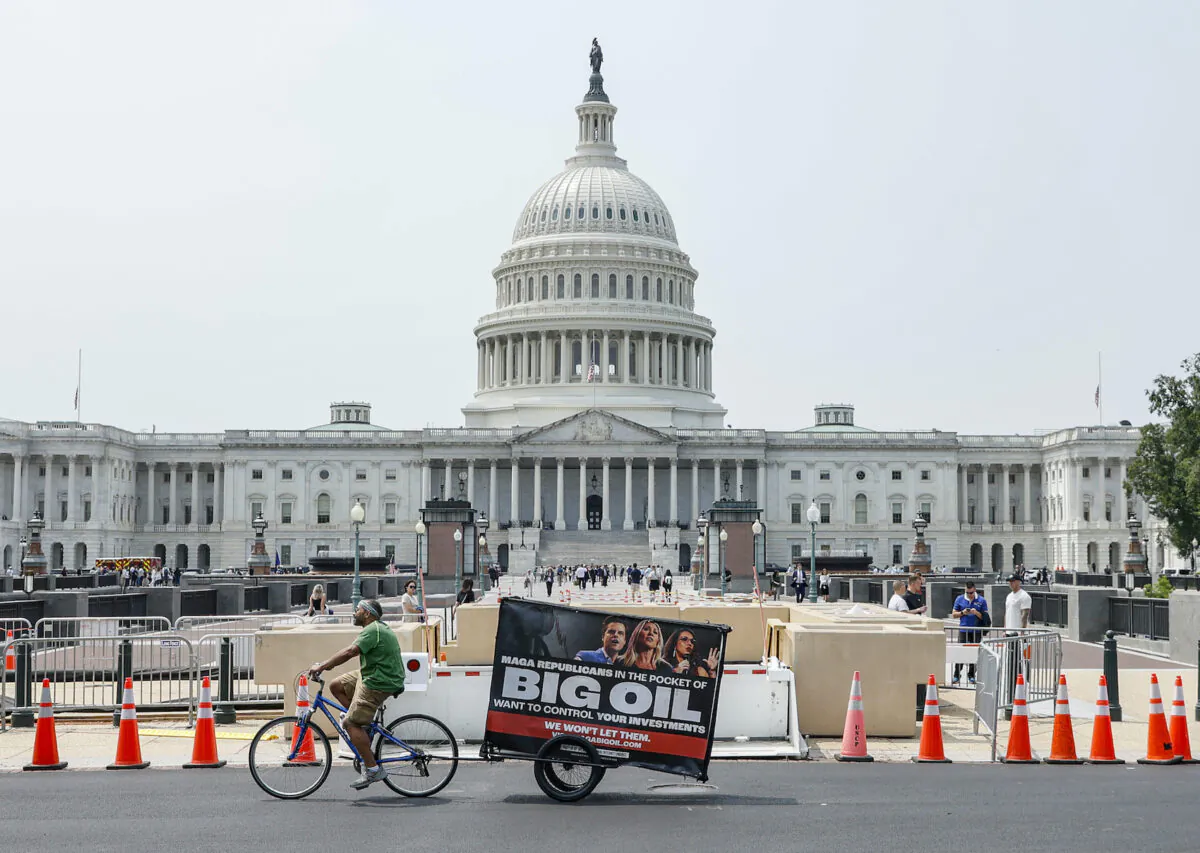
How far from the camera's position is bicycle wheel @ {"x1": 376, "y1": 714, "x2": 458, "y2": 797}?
16.4m

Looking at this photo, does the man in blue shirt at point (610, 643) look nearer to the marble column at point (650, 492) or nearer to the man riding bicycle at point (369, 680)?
the man riding bicycle at point (369, 680)

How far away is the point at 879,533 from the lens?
135m

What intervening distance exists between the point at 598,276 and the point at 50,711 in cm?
12984

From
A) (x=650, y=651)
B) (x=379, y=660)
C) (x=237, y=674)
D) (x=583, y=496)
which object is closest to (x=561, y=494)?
(x=583, y=496)

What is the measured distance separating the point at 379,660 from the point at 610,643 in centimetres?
235

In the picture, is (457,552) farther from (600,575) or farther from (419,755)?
(419,755)

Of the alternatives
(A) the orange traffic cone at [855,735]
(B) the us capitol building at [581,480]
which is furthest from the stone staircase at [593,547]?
(A) the orange traffic cone at [855,735]

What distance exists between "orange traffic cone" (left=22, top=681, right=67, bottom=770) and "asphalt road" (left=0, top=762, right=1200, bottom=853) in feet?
1.36

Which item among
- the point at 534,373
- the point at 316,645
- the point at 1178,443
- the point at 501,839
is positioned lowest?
the point at 501,839

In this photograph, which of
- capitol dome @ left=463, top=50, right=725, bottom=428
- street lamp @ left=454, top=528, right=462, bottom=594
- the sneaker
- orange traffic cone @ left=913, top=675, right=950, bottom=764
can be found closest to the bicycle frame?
the sneaker

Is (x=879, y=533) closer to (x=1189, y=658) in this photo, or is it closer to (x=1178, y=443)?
(x=1178, y=443)

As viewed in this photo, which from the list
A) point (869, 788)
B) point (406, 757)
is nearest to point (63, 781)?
point (406, 757)

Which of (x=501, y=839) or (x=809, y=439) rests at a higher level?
(x=809, y=439)

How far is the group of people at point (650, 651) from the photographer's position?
16750 mm
